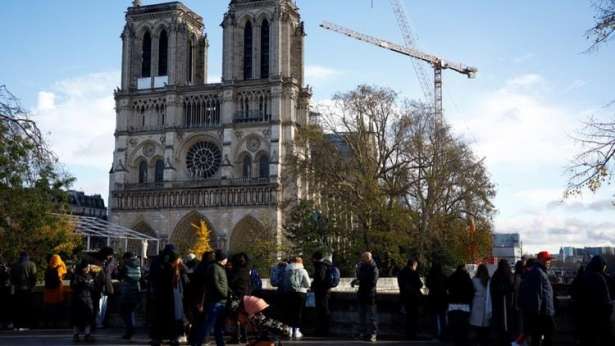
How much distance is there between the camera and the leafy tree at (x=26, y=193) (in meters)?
14.9

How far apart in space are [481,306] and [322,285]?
3216 millimetres

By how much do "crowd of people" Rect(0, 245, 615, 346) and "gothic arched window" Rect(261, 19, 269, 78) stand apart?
47047 mm

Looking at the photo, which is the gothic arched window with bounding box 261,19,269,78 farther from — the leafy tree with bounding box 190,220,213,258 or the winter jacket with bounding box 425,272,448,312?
the winter jacket with bounding box 425,272,448,312

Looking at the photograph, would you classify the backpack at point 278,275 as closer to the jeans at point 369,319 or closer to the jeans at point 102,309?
the jeans at point 369,319

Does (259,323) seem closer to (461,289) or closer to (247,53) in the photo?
(461,289)

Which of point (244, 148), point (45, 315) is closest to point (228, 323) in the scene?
point (45, 315)

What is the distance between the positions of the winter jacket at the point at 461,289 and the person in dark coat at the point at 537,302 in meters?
1.55

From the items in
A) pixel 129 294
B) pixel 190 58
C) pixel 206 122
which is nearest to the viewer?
pixel 129 294

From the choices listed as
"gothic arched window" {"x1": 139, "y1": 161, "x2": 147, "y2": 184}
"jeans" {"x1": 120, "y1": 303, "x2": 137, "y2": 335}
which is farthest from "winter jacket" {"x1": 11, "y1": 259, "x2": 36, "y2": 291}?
"gothic arched window" {"x1": 139, "y1": 161, "x2": 147, "y2": 184}

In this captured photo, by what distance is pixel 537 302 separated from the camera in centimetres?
1113

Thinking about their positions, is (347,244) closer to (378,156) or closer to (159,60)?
(378,156)

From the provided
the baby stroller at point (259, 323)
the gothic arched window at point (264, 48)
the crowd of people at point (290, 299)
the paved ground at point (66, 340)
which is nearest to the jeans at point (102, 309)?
the crowd of people at point (290, 299)

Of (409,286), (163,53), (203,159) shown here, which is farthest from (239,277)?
(163,53)

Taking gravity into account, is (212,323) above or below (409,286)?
below
